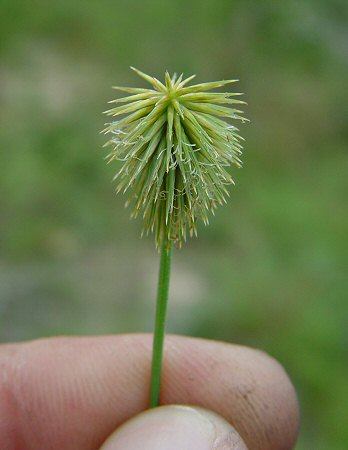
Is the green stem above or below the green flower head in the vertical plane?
below

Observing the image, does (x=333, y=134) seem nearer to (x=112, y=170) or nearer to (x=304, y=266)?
(x=304, y=266)

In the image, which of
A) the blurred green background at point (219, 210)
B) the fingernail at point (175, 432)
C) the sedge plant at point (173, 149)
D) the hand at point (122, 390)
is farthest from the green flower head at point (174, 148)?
the blurred green background at point (219, 210)

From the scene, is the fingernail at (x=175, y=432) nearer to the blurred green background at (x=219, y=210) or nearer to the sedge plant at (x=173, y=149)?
the sedge plant at (x=173, y=149)

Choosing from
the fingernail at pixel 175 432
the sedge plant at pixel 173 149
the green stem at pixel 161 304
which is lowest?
the fingernail at pixel 175 432

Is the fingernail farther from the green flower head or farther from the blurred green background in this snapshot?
the blurred green background

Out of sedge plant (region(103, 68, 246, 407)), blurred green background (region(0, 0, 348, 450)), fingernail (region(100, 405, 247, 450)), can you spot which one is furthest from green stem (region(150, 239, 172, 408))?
blurred green background (region(0, 0, 348, 450))

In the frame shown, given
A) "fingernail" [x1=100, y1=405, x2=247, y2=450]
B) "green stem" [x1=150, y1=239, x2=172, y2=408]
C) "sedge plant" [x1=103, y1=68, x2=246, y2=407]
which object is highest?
"sedge plant" [x1=103, y1=68, x2=246, y2=407]

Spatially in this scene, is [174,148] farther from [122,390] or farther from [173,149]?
[122,390]
